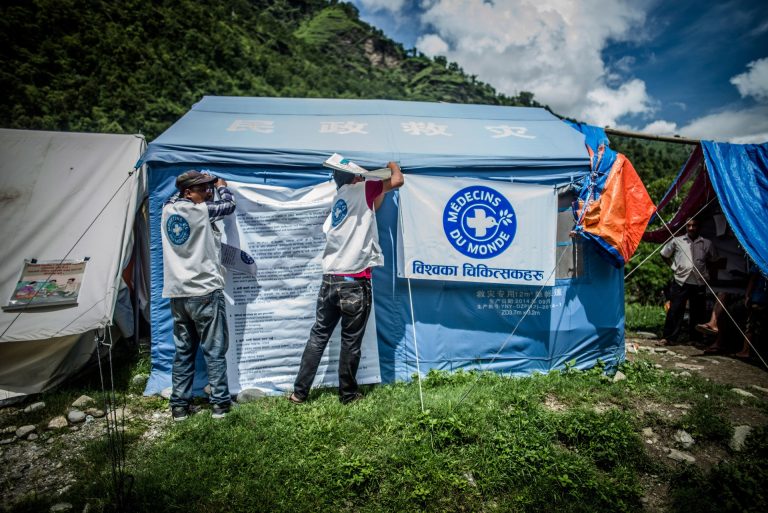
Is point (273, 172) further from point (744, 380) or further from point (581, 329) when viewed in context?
point (744, 380)

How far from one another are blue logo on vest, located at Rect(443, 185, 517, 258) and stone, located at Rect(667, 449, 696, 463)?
2173 mm

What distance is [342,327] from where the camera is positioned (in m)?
3.67

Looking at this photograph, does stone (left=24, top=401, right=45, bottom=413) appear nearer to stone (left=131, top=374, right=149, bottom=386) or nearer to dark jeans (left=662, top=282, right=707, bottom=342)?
stone (left=131, top=374, right=149, bottom=386)

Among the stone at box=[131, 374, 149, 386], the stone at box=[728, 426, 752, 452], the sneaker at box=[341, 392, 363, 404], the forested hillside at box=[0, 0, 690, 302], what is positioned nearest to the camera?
the stone at box=[728, 426, 752, 452]

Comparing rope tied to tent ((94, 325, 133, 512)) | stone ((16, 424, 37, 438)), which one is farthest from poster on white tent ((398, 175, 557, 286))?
stone ((16, 424, 37, 438))

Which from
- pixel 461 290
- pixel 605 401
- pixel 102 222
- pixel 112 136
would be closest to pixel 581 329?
pixel 605 401

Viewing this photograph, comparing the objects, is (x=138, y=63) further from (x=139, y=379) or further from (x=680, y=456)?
(x=680, y=456)

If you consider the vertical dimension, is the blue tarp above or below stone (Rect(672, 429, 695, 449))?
above

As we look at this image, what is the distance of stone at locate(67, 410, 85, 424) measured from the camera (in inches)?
139

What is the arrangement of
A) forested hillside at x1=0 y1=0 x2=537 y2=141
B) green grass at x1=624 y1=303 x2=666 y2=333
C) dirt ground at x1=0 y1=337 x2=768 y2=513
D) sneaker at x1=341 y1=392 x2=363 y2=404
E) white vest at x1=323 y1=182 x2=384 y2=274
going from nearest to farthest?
1. dirt ground at x1=0 y1=337 x2=768 y2=513
2. white vest at x1=323 y1=182 x2=384 y2=274
3. sneaker at x1=341 y1=392 x2=363 y2=404
4. green grass at x1=624 y1=303 x2=666 y2=333
5. forested hillside at x1=0 y1=0 x2=537 y2=141

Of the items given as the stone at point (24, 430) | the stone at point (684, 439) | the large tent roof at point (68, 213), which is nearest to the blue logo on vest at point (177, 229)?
the large tent roof at point (68, 213)

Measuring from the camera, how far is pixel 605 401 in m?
3.94

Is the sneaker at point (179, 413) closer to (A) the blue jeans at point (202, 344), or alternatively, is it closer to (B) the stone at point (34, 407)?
(A) the blue jeans at point (202, 344)

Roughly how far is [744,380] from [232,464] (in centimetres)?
534
